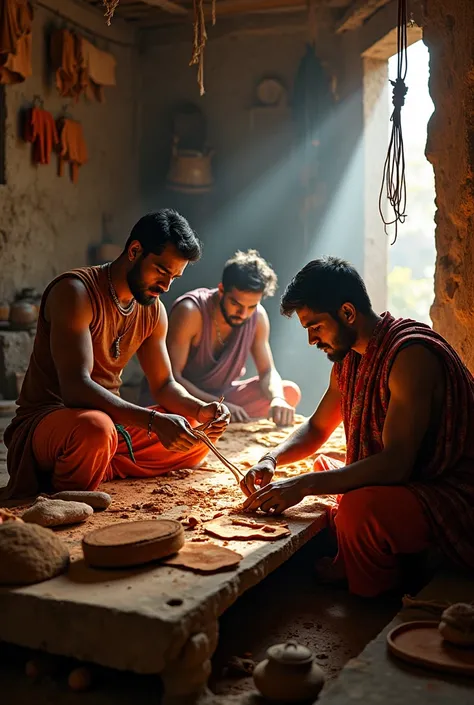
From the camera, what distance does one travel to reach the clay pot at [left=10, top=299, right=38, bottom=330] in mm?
7773

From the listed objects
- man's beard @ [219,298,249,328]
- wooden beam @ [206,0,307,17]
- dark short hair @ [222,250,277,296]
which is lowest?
man's beard @ [219,298,249,328]

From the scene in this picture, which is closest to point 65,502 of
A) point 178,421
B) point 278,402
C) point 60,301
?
point 178,421

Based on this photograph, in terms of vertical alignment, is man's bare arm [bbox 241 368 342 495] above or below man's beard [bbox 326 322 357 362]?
below

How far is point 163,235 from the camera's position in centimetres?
426

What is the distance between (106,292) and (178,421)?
0.88 m

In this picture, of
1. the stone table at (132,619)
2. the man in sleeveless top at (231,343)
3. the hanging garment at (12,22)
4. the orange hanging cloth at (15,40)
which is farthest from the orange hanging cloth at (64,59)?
the stone table at (132,619)

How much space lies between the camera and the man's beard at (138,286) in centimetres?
433

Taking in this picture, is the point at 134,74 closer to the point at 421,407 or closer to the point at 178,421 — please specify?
the point at 178,421

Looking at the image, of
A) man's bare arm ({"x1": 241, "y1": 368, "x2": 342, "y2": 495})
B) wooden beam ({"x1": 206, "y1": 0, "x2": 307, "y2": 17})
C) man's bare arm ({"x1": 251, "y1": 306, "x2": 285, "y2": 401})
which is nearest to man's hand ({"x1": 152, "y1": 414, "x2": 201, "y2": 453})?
man's bare arm ({"x1": 241, "y1": 368, "x2": 342, "y2": 495})

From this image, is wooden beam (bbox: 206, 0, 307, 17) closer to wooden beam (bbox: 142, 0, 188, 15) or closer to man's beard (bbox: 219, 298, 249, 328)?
wooden beam (bbox: 142, 0, 188, 15)

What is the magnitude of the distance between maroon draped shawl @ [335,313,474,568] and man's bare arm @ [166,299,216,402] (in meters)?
2.74

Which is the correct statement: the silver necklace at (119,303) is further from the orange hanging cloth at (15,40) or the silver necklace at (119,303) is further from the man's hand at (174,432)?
the orange hanging cloth at (15,40)

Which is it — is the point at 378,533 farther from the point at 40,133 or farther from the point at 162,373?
the point at 40,133

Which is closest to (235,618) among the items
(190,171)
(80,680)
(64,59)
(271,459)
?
(271,459)
